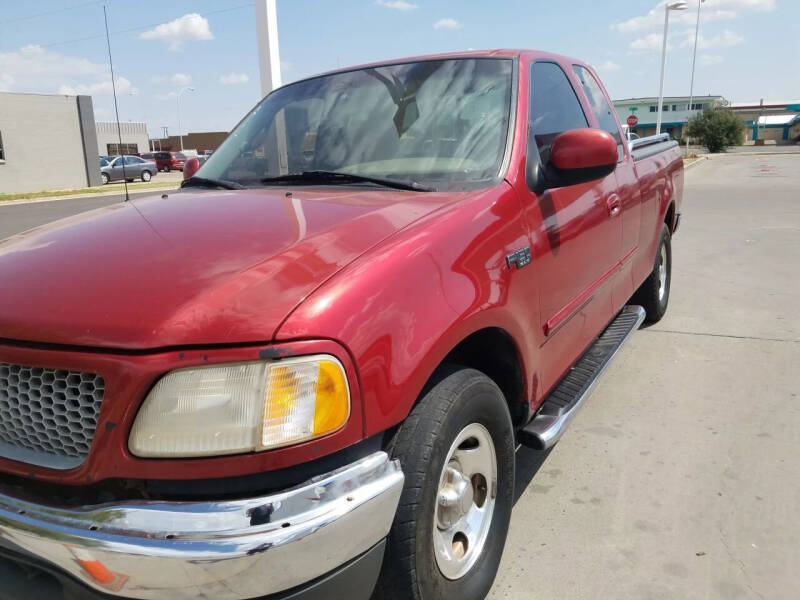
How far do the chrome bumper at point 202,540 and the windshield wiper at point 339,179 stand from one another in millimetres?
1307

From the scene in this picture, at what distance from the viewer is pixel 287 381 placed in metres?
1.53

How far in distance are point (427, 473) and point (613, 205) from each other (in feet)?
7.34

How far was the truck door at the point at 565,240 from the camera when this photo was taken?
2621mm

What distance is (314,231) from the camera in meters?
1.98

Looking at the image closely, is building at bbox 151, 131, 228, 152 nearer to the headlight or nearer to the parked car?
the parked car

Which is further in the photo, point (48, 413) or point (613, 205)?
point (613, 205)

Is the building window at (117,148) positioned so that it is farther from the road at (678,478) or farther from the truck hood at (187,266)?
the truck hood at (187,266)

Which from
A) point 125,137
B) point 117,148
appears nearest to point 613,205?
point 117,148

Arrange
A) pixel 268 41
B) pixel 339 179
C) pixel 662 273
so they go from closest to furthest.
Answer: pixel 339 179 → pixel 662 273 → pixel 268 41

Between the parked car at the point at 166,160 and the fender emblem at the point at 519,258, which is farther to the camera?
the parked car at the point at 166,160

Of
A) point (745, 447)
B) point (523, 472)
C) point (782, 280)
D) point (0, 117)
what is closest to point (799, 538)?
point (745, 447)

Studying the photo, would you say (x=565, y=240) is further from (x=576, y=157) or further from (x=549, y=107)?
(x=549, y=107)

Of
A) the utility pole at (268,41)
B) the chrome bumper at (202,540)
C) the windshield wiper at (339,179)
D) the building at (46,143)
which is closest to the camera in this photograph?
the chrome bumper at (202,540)

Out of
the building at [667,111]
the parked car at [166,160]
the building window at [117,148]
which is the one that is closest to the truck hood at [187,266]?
the building window at [117,148]
